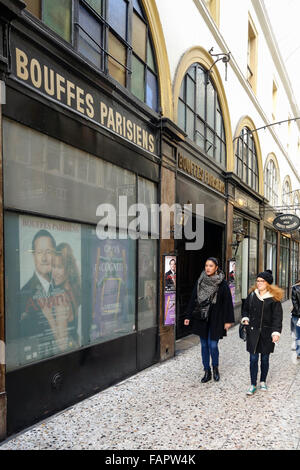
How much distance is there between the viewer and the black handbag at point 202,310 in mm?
5309

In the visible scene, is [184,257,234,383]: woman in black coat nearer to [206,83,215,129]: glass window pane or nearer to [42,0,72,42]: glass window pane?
[42,0,72,42]: glass window pane

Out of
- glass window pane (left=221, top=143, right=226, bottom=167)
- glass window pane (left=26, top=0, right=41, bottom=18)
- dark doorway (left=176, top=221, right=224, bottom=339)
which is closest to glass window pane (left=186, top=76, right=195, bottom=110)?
glass window pane (left=221, top=143, right=226, bottom=167)

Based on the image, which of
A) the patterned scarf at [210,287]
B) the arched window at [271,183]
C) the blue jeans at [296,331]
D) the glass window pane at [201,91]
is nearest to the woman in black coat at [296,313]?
the blue jeans at [296,331]

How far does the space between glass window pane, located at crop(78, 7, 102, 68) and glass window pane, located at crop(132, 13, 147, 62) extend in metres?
1.04

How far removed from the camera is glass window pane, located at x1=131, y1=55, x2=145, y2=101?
19.9ft

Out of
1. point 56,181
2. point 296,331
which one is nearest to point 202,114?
point 296,331

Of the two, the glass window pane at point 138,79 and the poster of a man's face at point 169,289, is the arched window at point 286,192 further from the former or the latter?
the glass window pane at point 138,79

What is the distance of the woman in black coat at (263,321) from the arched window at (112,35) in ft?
12.2

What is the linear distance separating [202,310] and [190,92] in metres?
5.21

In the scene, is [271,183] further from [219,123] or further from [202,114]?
[202,114]

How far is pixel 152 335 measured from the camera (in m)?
6.38

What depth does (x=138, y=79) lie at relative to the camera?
6223 millimetres

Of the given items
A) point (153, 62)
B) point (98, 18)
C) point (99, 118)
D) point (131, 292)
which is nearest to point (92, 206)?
point (99, 118)

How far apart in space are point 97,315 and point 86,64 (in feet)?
10.7
